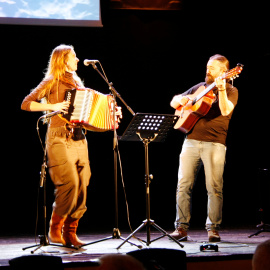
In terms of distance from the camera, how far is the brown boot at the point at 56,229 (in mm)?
4586

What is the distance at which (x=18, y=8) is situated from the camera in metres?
6.38

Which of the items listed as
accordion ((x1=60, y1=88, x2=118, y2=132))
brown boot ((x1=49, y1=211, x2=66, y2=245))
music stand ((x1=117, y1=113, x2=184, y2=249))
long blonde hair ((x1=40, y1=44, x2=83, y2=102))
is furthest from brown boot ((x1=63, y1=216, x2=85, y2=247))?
long blonde hair ((x1=40, y1=44, x2=83, y2=102))

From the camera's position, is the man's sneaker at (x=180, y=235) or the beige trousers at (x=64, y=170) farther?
the man's sneaker at (x=180, y=235)

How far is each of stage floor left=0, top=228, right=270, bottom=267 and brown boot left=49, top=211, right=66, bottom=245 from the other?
111 mm

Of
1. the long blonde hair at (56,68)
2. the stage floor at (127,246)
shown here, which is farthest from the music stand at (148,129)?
Answer: the long blonde hair at (56,68)

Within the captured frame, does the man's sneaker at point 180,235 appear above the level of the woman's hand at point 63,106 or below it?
below

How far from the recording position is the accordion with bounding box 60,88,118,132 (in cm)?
444

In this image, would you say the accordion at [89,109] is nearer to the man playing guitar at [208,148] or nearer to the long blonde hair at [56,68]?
the long blonde hair at [56,68]

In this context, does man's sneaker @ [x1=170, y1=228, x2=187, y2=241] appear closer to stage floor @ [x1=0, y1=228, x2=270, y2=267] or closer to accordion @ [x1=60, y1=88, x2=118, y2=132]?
stage floor @ [x1=0, y1=228, x2=270, y2=267]

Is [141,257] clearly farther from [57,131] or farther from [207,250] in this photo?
[57,131]

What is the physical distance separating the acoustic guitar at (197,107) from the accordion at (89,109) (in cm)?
96

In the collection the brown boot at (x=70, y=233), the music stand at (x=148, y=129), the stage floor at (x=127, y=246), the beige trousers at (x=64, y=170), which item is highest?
the music stand at (x=148, y=129)

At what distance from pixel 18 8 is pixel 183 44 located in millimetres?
2557

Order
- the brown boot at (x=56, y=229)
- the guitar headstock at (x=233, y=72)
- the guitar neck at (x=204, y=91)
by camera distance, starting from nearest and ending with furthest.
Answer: the brown boot at (x=56, y=229), the guitar headstock at (x=233, y=72), the guitar neck at (x=204, y=91)
